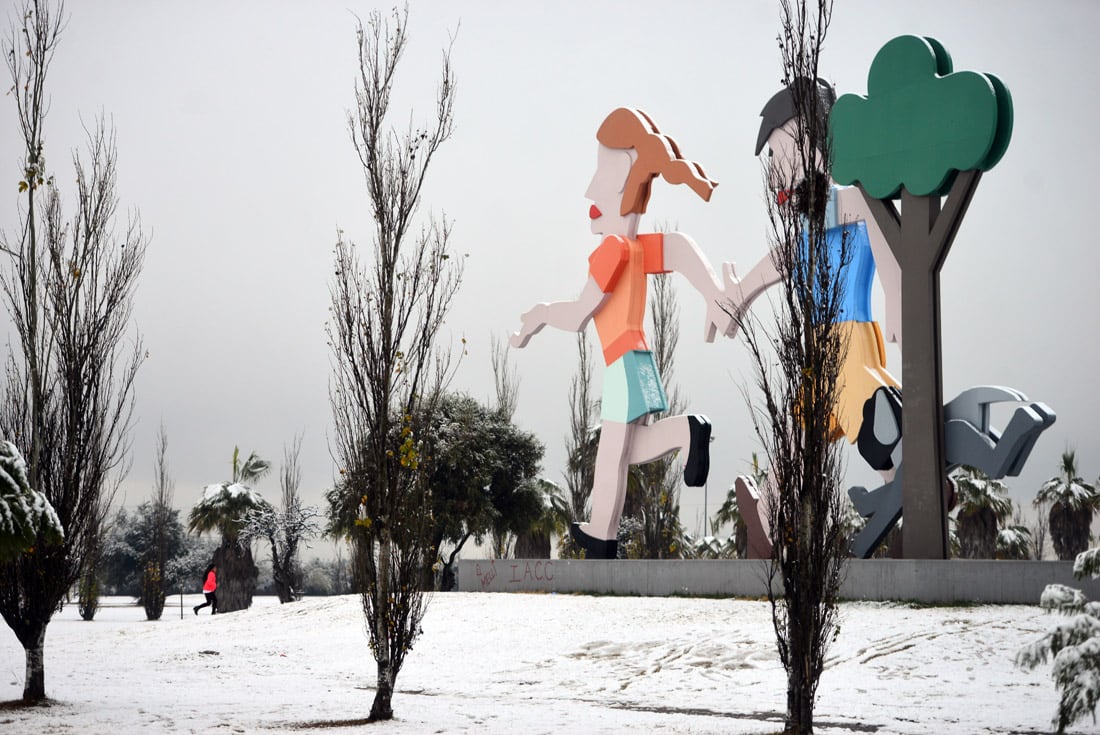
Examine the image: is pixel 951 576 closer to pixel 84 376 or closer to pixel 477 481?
pixel 84 376

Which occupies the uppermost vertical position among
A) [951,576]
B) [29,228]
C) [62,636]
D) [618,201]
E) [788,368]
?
[618,201]

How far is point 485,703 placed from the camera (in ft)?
44.6

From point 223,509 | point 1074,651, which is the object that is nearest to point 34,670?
point 1074,651

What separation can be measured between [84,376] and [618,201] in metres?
11.9

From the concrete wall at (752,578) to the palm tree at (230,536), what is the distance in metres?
10.3

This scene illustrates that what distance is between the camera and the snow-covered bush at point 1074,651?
8.32 metres

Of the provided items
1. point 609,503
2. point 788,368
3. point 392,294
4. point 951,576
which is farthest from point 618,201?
point 788,368

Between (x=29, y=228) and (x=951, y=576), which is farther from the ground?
(x=29, y=228)

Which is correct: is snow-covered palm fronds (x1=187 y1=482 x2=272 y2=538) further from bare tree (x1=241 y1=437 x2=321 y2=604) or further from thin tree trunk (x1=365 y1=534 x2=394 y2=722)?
thin tree trunk (x1=365 y1=534 x2=394 y2=722)

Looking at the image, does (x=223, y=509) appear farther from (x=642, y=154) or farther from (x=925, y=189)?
(x=925, y=189)

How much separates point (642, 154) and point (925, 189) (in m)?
5.78

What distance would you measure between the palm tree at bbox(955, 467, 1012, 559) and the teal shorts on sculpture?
561 inches

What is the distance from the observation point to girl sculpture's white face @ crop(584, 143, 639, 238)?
74.5 feet

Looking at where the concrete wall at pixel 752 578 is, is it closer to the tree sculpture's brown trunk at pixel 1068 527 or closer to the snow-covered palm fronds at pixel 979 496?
the snow-covered palm fronds at pixel 979 496
